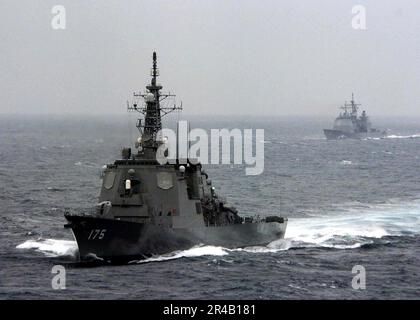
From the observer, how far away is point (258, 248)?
4594cm

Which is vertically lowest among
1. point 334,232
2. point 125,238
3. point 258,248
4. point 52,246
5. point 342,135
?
point 258,248

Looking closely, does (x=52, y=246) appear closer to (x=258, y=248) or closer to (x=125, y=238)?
(x=125, y=238)

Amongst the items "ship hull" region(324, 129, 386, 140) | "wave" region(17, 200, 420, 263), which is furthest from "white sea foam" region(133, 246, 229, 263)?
"ship hull" region(324, 129, 386, 140)

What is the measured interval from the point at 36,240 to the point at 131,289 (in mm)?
13345

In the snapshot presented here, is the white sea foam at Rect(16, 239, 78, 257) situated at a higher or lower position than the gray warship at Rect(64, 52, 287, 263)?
lower

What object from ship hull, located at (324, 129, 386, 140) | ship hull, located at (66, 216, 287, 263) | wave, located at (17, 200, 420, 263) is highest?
ship hull, located at (324, 129, 386, 140)

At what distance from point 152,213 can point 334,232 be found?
1526cm

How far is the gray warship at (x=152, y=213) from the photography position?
39.1m

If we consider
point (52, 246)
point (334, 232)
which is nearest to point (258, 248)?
point (334, 232)

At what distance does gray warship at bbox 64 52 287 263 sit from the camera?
39.1 m

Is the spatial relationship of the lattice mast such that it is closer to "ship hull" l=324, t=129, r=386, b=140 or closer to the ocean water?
the ocean water

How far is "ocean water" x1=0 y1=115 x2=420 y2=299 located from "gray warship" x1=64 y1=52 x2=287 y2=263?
87cm
